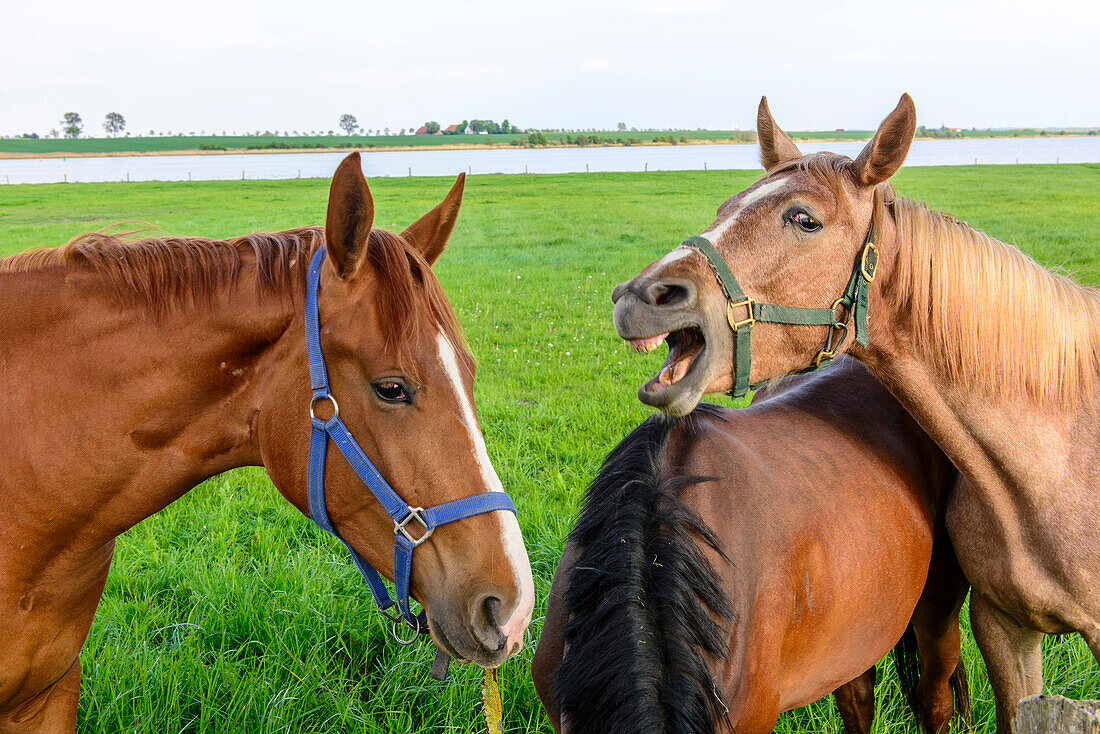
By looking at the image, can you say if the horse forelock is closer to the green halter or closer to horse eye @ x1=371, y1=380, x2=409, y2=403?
horse eye @ x1=371, y1=380, x2=409, y2=403

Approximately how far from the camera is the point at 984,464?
2307 millimetres

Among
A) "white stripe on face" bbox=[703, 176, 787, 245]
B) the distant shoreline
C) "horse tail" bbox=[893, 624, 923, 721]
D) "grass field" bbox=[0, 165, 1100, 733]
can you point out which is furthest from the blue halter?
the distant shoreline

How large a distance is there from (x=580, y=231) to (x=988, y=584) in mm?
16292

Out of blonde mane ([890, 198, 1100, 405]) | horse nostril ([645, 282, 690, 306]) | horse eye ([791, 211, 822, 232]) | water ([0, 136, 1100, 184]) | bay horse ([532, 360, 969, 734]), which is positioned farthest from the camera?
water ([0, 136, 1100, 184])

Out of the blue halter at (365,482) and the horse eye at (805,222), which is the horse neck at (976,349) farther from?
the blue halter at (365,482)

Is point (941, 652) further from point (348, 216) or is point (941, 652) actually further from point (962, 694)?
point (348, 216)

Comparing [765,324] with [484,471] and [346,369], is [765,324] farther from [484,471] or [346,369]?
[346,369]

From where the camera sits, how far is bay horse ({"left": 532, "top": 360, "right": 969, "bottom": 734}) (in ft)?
5.31

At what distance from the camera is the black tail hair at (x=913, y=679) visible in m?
3.00

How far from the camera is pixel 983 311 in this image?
88.0 inches

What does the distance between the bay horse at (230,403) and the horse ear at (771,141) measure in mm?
1507

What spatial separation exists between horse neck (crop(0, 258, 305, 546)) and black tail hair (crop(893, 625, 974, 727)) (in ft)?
9.50

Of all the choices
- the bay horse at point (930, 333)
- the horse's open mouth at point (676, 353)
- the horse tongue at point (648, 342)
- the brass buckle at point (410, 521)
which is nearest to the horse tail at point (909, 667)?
the bay horse at point (930, 333)

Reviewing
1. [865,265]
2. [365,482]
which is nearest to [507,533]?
[365,482]
